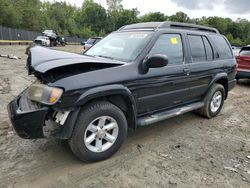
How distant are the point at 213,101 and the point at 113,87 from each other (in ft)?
9.99

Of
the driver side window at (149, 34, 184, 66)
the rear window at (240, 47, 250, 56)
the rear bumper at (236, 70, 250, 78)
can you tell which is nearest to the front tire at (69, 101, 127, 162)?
the driver side window at (149, 34, 184, 66)

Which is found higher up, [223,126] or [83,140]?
[83,140]

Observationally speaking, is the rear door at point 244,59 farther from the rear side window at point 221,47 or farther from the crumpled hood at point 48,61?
the crumpled hood at point 48,61

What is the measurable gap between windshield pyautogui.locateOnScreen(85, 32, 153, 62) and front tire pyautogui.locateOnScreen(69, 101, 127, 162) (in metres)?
0.92

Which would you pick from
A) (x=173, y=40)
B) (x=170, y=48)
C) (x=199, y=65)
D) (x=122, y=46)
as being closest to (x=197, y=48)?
(x=199, y=65)

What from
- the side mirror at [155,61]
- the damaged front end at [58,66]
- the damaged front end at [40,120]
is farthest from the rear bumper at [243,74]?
the damaged front end at [40,120]

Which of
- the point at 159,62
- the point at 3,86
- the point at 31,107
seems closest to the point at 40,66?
the point at 31,107

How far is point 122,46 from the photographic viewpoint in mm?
3877

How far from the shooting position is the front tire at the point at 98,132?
2.86 m

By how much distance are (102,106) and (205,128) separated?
2.55 metres

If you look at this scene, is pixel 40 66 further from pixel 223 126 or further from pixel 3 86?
pixel 3 86

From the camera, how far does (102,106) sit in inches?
118

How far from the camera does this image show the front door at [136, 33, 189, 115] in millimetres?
3487

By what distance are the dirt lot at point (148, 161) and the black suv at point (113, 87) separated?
0.97 feet
